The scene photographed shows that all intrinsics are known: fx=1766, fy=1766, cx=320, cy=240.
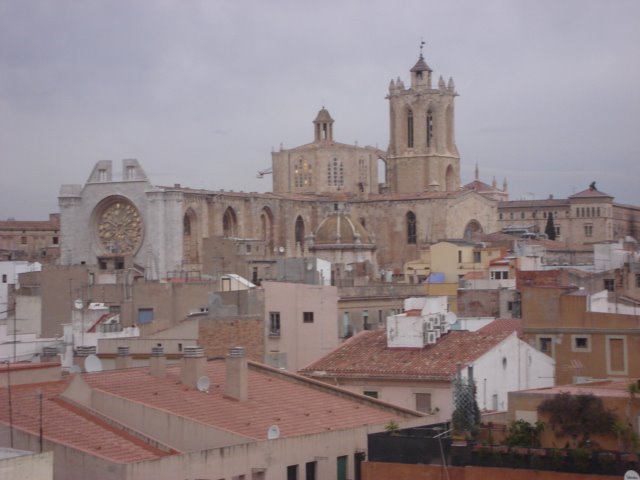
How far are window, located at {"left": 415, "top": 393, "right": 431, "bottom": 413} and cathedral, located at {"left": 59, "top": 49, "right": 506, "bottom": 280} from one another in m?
32.8

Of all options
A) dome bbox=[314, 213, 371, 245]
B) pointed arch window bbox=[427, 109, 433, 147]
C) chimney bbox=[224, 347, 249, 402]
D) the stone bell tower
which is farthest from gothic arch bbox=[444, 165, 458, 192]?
chimney bbox=[224, 347, 249, 402]

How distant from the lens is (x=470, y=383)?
2341cm

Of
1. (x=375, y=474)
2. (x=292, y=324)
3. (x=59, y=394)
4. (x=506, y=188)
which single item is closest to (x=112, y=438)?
(x=59, y=394)

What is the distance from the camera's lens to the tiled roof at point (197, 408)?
21.8 m

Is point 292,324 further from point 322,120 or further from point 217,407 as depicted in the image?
point 322,120

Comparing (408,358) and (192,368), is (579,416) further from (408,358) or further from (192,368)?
(408,358)

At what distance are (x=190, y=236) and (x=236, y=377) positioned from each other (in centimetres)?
6096

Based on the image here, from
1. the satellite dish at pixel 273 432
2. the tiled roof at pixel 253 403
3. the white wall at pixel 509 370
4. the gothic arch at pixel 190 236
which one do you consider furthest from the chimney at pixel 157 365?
the gothic arch at pixel 190 236

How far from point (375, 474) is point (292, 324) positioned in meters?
18.5

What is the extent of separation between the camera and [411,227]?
319 feet

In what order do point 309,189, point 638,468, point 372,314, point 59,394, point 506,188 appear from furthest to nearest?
1. point 506,188
2. point 309,189
3. point 372,314
4. point 59,394
5. point 638,468

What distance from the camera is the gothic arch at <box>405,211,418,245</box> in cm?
9675

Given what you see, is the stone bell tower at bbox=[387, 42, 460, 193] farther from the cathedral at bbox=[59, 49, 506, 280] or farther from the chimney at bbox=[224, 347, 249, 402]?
the chimney at bbox=[224, 347, 249, 402]

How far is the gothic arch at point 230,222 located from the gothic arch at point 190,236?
3313 millimetres
